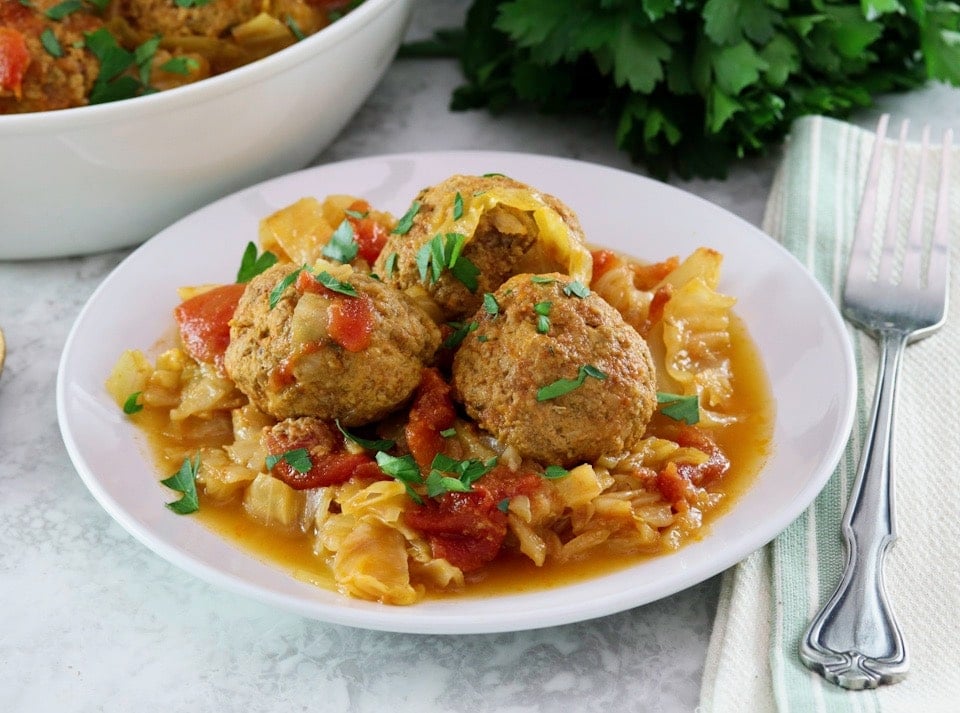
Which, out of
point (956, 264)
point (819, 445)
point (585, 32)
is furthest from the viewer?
point (585, 32)

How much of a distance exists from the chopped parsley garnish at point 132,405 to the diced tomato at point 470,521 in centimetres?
119

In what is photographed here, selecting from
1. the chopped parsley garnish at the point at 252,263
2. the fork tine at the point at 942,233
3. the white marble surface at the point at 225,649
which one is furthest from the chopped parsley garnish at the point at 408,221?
the fork tine at the point at 942,233

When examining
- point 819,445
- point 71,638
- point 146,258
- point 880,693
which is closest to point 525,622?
point 880,693

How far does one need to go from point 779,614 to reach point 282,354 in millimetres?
1773

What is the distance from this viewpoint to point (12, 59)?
4.79m

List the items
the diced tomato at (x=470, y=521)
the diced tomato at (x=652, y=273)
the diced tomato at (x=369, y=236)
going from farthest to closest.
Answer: the diced tomato at (x=652, y=273) < the diced tomato at (x=369, y=236) < the diced tomato at (x=470, y=521)

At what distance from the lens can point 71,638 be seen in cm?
363

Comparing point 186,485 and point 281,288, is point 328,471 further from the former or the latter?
point 281,288

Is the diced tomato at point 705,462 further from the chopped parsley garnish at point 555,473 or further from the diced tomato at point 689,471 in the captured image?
the chopped parsley garnish at point 555,473

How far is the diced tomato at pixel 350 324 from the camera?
3.67 m

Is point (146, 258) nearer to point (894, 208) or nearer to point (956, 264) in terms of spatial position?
point (894, 208)

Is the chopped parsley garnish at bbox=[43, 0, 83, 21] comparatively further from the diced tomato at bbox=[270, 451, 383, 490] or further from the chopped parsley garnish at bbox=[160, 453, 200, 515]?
the diced tomato at bbox=[270, 451, 383, 490]

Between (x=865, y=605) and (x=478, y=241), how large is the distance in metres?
1.79

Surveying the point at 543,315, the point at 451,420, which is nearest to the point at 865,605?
the point at 543,315
